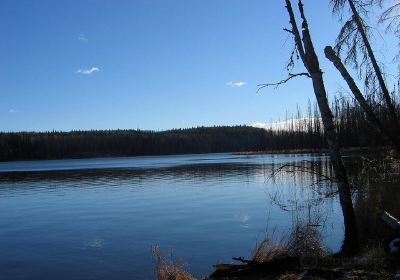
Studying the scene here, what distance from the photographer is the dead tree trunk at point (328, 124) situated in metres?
12.1

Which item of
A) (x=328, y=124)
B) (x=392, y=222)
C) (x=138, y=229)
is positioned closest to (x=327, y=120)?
(x=328, y=124)

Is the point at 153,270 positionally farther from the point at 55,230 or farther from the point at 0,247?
the point at 55,230

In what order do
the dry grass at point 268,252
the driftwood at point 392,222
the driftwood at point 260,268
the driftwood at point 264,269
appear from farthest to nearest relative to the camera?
1. the dry grass at point 268,252
2. the driftwood at point 392,222
3. the driftwood at point 260,268
4. the driftwood at point 264,269

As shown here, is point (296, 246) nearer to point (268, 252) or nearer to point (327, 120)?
point (268, 252)

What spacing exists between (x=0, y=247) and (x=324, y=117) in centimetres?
1354

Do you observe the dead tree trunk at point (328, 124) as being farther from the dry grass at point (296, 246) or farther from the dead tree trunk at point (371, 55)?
the dead tree trunk at point (371, 55)

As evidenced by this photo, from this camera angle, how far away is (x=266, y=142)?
6649 inches

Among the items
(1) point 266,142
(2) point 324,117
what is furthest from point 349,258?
(1) point 266,142

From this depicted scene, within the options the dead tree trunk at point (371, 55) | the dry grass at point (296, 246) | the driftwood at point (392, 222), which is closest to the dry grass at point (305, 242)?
the dry grass at point (296, 246)

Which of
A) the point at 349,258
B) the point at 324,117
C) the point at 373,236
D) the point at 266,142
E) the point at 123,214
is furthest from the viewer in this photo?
the point at 266,142

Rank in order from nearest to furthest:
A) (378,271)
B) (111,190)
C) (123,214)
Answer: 1. (378,271)
2. (123,214)
3. (111,190)

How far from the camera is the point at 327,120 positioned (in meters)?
12.2

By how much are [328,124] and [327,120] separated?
104mm

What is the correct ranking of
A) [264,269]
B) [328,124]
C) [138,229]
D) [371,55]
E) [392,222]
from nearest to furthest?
[264,269] → [392,222] → [328,124] → [371,55] → [138,229]
